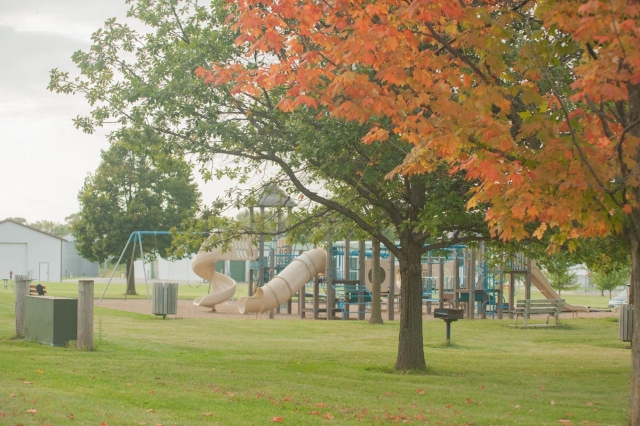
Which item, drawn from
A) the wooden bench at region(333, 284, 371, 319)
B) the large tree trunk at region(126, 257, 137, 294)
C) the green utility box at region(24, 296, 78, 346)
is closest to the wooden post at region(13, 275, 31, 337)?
the green utility box at region(24, 296, 78, 346)

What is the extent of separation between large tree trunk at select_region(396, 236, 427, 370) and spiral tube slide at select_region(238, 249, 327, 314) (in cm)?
1483

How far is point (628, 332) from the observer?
17.6m

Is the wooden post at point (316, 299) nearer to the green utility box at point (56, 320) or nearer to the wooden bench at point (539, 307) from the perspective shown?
the wooden bench at point (539, 307)

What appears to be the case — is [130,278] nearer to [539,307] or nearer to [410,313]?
[539,307]

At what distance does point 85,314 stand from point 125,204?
112 feet

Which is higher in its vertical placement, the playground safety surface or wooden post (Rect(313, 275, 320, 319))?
wooden post (Rect(313, 275, 320, 319))

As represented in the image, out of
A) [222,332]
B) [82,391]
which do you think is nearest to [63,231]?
[222,332]

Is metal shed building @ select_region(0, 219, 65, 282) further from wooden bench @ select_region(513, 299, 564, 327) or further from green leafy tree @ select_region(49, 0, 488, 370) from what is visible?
green leafy tree @ select_region(49, 0, 488, 370)

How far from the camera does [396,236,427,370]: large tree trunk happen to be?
13.0 m

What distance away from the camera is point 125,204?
46.4 m

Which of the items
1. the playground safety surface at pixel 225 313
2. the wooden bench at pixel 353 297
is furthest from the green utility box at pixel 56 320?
the wooden bench at pixel 353 297

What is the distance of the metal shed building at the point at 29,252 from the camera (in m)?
74.4

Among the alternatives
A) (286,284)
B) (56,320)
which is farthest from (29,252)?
(56,320)

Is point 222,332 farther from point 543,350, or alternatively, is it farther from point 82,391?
point 82,391
